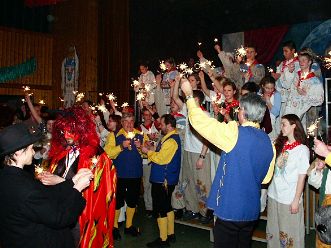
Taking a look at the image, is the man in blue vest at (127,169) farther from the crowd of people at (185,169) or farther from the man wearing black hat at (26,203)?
the man wearing black hat at (26,203)

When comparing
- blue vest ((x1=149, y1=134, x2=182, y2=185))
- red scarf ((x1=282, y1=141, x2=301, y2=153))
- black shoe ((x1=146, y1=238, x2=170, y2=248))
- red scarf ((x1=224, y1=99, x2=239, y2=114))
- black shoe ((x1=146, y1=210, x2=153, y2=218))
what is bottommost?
black shoe ((x1=146, y1=238, x2=170, y2=248))

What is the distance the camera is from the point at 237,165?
3.50m

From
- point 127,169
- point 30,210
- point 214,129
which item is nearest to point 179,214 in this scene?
point 127,169

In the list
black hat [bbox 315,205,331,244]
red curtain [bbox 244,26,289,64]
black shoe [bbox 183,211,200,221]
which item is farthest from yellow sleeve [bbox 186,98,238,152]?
red curtain [bbox 244,26,289,64]

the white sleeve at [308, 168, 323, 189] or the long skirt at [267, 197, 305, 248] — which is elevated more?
the white sleeve at [308, 168, 323, 189]

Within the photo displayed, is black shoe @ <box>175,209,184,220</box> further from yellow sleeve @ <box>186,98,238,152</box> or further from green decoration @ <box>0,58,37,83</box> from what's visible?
green decoration @ <box>0,58,37,83</box>

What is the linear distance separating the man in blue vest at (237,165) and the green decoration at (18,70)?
12296mm

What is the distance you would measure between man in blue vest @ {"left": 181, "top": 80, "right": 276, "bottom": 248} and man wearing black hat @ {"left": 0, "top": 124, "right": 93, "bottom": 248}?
129 centimetres

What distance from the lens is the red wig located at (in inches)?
155

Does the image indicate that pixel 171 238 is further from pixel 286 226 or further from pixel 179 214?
pixel 286 226

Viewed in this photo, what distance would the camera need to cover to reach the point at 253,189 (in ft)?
11.9

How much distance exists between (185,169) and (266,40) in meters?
7.49

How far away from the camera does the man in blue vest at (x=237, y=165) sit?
344 cm

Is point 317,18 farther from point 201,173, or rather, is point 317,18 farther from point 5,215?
point 5,215
